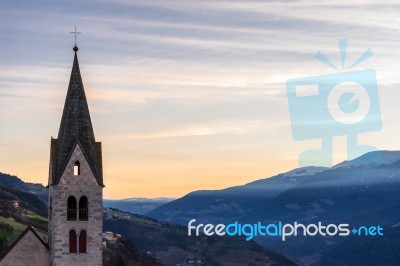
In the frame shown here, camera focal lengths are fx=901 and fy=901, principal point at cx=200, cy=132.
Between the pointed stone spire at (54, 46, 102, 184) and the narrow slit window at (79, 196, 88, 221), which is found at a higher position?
the pointed stone spire at (54, 46, 102, 184)

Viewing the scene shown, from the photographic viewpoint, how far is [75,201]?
79.0m

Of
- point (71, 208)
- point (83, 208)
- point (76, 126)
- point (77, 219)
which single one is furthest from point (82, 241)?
point (76, 126)

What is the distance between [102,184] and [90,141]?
4157 mm

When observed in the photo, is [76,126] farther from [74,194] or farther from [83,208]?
[83,208]

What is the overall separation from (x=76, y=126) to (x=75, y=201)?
687 cm

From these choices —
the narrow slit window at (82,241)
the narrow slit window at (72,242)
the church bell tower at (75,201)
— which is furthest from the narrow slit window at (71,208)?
the narrow slit window at (82,241)

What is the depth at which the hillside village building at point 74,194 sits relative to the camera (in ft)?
257

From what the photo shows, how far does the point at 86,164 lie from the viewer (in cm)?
7944

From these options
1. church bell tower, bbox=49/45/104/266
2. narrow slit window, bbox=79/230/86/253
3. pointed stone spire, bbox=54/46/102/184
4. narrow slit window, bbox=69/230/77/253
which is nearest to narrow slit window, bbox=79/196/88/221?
church bell tower, bbox=49/45/104/266

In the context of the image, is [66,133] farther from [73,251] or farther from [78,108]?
[73,251]

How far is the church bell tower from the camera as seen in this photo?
78250mm

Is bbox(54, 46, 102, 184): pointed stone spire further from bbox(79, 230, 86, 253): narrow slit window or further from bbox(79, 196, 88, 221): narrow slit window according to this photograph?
bbox(79, 230, 86, 253): narrow slit window

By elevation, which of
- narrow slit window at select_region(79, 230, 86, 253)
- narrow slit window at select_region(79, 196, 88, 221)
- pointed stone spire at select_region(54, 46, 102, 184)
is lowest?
narrow slit window at select_region(79, 230, 86, 253)

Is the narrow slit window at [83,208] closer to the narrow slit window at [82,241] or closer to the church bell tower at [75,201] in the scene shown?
the church bell tower at [75,201]
